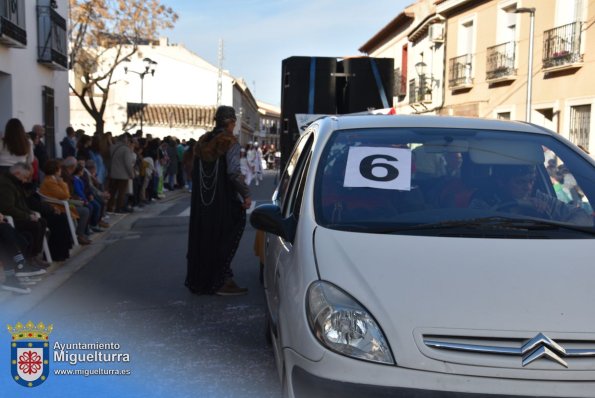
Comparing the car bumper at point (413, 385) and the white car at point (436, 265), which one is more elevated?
the white car at point (436, 265)

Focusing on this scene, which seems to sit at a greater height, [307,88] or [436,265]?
[307,88]

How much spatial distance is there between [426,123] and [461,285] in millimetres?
1514

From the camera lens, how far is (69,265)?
25.9 feet

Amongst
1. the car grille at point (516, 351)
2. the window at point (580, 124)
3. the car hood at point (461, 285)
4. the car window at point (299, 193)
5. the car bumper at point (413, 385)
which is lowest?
the car bumper at point (413, 385)

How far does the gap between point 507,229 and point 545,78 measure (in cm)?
1595

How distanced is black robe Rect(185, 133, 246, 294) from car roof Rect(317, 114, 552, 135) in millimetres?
2219

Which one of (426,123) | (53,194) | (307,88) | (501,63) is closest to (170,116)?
(501,63)

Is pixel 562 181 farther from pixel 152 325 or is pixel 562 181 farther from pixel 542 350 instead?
pixel 152 325

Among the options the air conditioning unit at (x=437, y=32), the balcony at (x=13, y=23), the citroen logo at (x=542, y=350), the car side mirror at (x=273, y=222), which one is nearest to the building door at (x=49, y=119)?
the balcony at (x=13, y=23)

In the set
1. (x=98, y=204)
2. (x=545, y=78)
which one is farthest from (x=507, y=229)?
(x=545, y=78)

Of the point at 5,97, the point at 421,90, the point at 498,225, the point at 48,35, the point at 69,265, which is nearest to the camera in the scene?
the point at 498,225

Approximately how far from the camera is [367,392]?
239 centimetres

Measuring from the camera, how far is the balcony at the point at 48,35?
14258mm

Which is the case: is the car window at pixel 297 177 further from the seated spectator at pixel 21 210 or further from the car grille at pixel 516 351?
the seated spectator at pixel 21 210
